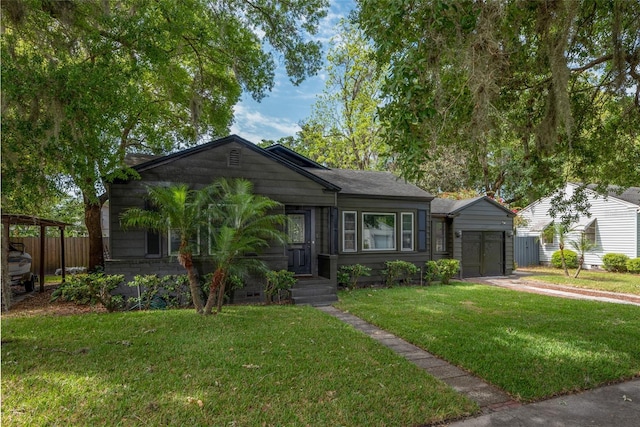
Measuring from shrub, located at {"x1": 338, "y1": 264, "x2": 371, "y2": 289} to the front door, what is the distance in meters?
0.99

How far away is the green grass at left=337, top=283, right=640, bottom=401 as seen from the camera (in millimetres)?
3957

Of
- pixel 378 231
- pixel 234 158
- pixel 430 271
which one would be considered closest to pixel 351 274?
pixel 378 231

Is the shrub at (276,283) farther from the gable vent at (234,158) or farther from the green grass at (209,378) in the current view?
the gable vent at (234,158)

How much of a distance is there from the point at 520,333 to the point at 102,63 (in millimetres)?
Answer: 8088

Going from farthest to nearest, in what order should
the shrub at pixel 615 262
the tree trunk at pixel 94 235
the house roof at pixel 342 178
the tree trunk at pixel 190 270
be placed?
1. the shrub at pixel 615 262
2. the tree trunk at pixel 94 235
3. the house roof at pixel 342 178
4. the tree trunk at pixel 190 270

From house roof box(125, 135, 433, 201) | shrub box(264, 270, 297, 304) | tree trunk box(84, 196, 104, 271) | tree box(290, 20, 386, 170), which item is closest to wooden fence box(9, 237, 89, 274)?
tree trunk box(84, 196, 104, 271)

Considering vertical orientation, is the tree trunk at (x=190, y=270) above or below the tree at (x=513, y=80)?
below

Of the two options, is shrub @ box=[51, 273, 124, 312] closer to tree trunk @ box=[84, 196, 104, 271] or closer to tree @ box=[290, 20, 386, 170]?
tree trunk @ box=[84, 196, 104, 271]

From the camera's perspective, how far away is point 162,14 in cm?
688

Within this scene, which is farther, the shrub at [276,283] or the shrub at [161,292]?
the shrub at [276,283]

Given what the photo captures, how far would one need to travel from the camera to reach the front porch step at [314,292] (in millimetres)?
8172

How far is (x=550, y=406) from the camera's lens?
131 inches

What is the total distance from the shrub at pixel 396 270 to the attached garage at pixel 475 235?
2.30 meters

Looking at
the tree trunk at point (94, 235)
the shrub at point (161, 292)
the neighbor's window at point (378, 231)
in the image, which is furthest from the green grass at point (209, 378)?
the tree trunk at point (94, 235)
